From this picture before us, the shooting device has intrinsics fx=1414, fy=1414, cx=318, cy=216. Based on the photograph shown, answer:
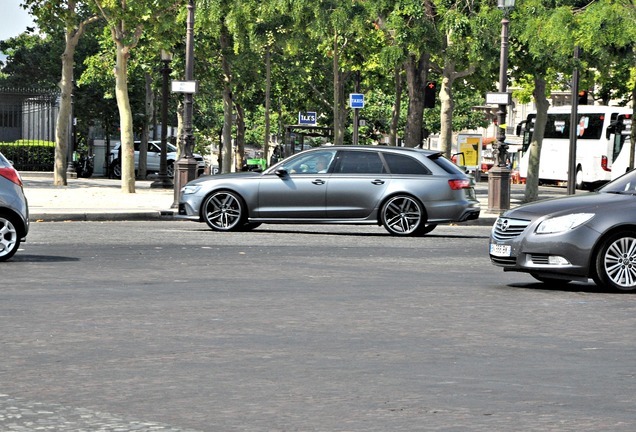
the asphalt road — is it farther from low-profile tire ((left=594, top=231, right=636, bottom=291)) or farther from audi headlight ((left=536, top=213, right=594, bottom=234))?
audi headlight ((left=536, top=213, right=594, bottom=234))

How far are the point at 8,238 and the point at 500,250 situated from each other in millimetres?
5493

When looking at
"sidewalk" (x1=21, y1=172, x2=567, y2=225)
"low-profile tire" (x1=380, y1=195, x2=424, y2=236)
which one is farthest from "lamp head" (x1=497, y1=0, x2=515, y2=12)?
"low-profile tire" (x1=380, y1=195, x2=424, y2=236)

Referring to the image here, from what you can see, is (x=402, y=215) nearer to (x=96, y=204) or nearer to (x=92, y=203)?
(x=96, y=204)

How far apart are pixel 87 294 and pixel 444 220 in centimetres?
1038

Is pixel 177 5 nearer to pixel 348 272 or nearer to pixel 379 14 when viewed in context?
pixel 379 14

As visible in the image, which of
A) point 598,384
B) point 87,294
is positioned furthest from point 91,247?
point 598,384

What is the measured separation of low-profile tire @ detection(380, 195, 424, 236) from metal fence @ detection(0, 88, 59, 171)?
26033 mm

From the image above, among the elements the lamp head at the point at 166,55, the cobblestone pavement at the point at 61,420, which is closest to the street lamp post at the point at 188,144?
the lamp head at the point at 166,55

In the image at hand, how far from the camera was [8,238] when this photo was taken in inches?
615

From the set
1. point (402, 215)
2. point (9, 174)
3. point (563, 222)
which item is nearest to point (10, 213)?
point (9, 174)

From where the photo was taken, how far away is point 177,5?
3519 centimetres

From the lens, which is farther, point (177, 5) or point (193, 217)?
point (177, 5)

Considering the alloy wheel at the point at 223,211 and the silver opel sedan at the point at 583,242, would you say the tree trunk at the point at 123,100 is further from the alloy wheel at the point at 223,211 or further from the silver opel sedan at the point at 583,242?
the silver opel sedan at the point at 583,242

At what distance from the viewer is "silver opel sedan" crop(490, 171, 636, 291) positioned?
13.2m
